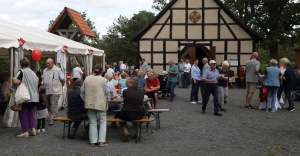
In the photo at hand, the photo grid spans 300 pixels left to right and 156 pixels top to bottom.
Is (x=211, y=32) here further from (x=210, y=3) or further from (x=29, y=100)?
(x=29, y=100)

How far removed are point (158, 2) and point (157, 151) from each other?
150 feet

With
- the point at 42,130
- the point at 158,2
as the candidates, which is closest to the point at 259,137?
the point at 42,130

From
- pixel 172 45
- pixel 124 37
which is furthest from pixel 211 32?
pixel 124 37

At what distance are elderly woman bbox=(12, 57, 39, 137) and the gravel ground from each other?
10.4 inches

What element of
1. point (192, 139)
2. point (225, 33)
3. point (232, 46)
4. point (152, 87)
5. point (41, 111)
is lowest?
point (192, 139)

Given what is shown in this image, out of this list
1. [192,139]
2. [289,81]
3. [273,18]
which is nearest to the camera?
[192,139]

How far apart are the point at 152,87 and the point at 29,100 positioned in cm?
422

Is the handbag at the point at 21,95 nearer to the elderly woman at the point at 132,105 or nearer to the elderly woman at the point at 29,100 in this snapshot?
the elderly woman at the point at 29,100

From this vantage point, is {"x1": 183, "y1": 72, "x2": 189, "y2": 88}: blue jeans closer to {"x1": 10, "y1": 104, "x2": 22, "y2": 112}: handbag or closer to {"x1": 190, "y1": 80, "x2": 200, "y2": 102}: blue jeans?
{"x1": 190, "y1": 80, "x2": 200, "y2": 102}: blue jeans

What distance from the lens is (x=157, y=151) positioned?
652 cm

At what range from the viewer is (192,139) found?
7.54 m

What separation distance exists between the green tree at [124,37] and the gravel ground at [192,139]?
3795cm

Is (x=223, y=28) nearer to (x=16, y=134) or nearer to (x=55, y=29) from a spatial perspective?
(x=55, y=29)

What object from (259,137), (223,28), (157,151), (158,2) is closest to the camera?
(157,151)
